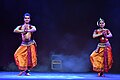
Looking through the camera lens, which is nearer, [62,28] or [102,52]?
[102,52]

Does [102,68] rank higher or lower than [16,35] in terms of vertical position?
lower

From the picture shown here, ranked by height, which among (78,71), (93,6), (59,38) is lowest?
(78,71)

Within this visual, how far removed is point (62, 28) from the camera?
959 centimetres

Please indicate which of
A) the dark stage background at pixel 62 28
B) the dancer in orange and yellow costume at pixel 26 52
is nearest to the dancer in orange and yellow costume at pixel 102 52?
the dark stage background at pixel 62 28

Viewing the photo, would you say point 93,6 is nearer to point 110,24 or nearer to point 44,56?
point 110,24

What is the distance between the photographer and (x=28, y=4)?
9.56 m

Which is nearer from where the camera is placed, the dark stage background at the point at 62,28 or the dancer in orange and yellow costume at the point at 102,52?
the dancer in orange and yellow costume at the point at 102,52

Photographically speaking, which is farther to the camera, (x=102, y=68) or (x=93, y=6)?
(x=93, y=6)

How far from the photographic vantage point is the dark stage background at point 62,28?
31.3 ft

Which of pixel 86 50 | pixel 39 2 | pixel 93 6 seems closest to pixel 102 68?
pixel 86 50

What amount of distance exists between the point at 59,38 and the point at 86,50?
73 centimetres

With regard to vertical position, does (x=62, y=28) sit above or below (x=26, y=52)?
above

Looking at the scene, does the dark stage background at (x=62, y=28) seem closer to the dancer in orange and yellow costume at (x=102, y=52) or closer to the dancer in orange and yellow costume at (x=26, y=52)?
the dancer in orange and yellow costume at (x=102, y=52)

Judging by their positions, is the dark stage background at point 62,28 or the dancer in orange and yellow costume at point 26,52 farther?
the dark stage background at point 62,28
